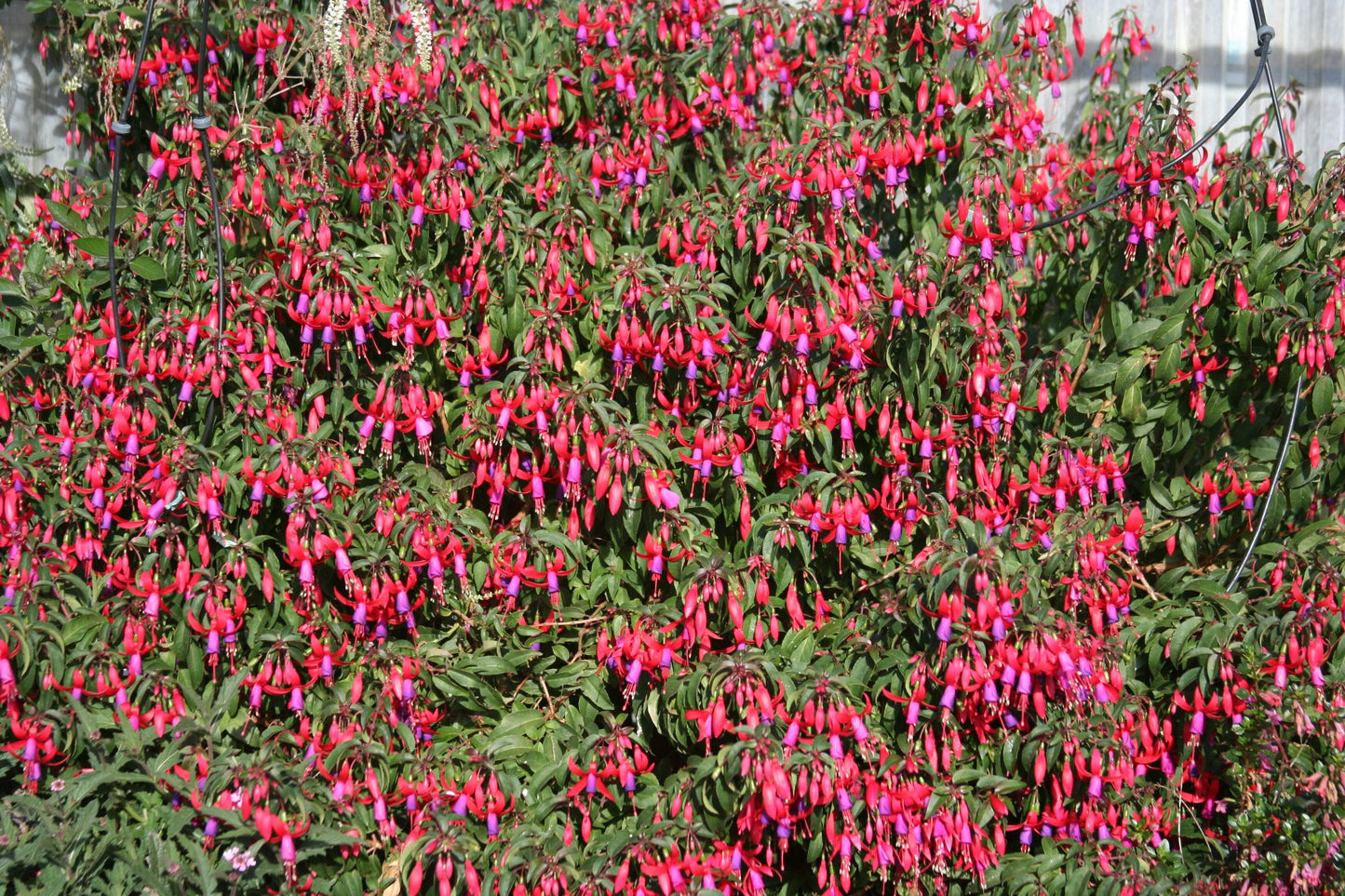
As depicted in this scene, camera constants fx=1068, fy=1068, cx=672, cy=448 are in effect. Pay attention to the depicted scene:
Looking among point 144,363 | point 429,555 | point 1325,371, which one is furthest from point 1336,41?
point 144,363

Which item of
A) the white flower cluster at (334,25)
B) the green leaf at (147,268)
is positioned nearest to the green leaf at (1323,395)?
the white flower cluster at (334,25)

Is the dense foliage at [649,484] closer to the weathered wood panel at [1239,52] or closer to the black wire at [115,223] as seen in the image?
the black wire at [115,223]

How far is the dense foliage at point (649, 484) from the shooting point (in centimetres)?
201

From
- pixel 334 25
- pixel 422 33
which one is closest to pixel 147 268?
pixel 334 25

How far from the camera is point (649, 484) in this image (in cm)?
203

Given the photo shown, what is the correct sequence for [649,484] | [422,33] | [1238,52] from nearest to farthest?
[649,484] < [422,33] < [1238,52]

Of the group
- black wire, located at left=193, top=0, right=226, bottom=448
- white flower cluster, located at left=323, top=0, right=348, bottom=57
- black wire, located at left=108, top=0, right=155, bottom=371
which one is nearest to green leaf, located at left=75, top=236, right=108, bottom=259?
black wire, located at left=108, top=0, right=155, bottom=371

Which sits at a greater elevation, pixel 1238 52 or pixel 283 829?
pixel 1238 52

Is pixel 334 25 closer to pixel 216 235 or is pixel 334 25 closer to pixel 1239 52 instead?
pixel 216 235

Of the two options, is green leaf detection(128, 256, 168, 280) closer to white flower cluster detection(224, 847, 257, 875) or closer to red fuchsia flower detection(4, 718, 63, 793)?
red fuchsia flower detection(4, 718, 63, 793)

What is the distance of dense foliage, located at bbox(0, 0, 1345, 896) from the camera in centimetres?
201

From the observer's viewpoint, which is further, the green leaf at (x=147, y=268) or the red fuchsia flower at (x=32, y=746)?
the green leaf at (x=147, y=268)

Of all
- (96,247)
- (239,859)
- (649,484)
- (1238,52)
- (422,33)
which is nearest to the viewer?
(239,859)

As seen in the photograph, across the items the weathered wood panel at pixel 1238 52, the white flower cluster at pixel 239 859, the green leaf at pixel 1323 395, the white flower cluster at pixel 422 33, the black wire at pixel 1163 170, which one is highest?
the white flower cluster at pixel 422 33
